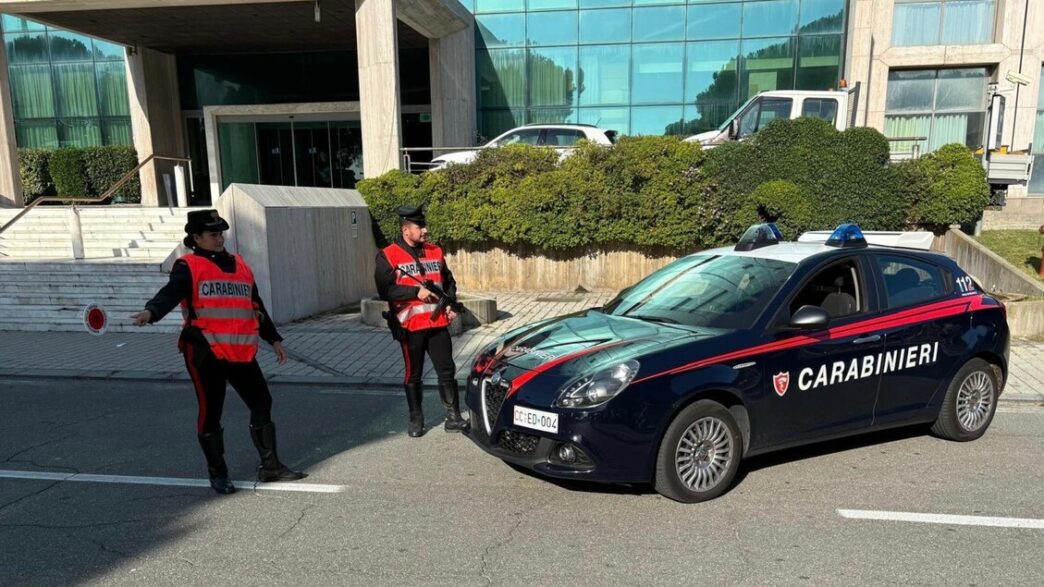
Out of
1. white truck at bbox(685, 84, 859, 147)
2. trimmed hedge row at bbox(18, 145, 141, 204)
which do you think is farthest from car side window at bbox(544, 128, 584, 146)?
trimmed hedge row at bbox(18, 145, 141, 204)

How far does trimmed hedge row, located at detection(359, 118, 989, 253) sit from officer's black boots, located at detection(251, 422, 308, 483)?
8529 millimetres

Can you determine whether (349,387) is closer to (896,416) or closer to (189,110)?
(896,416)

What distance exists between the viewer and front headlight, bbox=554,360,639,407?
145 inches

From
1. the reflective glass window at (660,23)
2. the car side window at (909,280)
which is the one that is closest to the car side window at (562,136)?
the reflective glass window at (660,23)

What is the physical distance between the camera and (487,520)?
12.5ft

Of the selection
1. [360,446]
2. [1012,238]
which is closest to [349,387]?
[360,446]

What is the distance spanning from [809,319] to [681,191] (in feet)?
27.7

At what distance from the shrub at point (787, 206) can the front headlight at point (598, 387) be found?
863 cm

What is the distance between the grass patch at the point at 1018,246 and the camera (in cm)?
1162

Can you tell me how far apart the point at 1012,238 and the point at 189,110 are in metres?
24.3

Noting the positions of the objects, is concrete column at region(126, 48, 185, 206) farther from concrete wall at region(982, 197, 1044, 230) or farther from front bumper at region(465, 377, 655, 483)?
concrete wall at region(982, 197, 1044, 230)

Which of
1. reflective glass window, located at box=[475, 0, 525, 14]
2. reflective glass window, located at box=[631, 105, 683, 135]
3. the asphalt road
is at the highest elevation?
reflective glass window, located at box=[475, 0, 525, 14]

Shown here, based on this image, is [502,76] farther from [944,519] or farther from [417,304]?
[944,519]

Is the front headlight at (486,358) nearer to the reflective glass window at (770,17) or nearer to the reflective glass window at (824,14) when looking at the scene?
the reflective glass window at (770,17)
